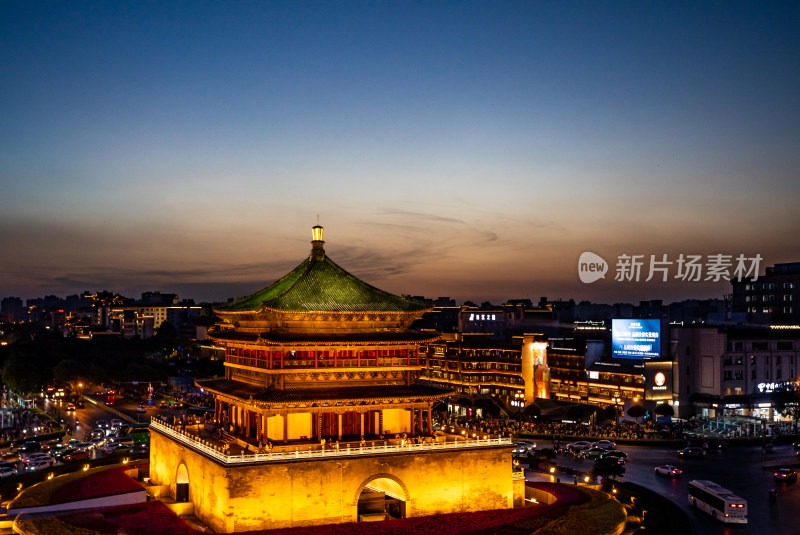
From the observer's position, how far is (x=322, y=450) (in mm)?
39812

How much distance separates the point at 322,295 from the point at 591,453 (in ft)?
90.4

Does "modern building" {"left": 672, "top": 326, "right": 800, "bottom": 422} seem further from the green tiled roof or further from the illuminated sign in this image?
the green tiled roof

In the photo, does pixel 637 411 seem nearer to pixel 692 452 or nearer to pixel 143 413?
pixel 692 452

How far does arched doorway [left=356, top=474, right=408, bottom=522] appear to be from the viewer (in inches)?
1650

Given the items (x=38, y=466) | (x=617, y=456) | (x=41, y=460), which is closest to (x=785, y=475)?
(x=617, y=456)

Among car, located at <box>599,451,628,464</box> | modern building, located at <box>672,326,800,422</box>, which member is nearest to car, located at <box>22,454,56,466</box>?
car, located at <box>599,451,628,464</box>

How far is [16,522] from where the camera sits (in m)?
39.6

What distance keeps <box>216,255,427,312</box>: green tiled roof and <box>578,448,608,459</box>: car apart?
2230cm

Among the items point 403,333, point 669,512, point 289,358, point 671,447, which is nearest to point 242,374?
point 289,358

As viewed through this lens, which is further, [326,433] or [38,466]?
[38,466]

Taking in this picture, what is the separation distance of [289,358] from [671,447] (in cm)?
3787

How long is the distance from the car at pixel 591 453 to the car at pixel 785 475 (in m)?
12.4

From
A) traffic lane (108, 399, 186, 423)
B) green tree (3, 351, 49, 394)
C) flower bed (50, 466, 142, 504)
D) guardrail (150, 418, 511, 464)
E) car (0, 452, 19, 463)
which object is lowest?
traffic lane (108, 399, 186, 423)

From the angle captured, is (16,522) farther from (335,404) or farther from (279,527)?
(335,404)
